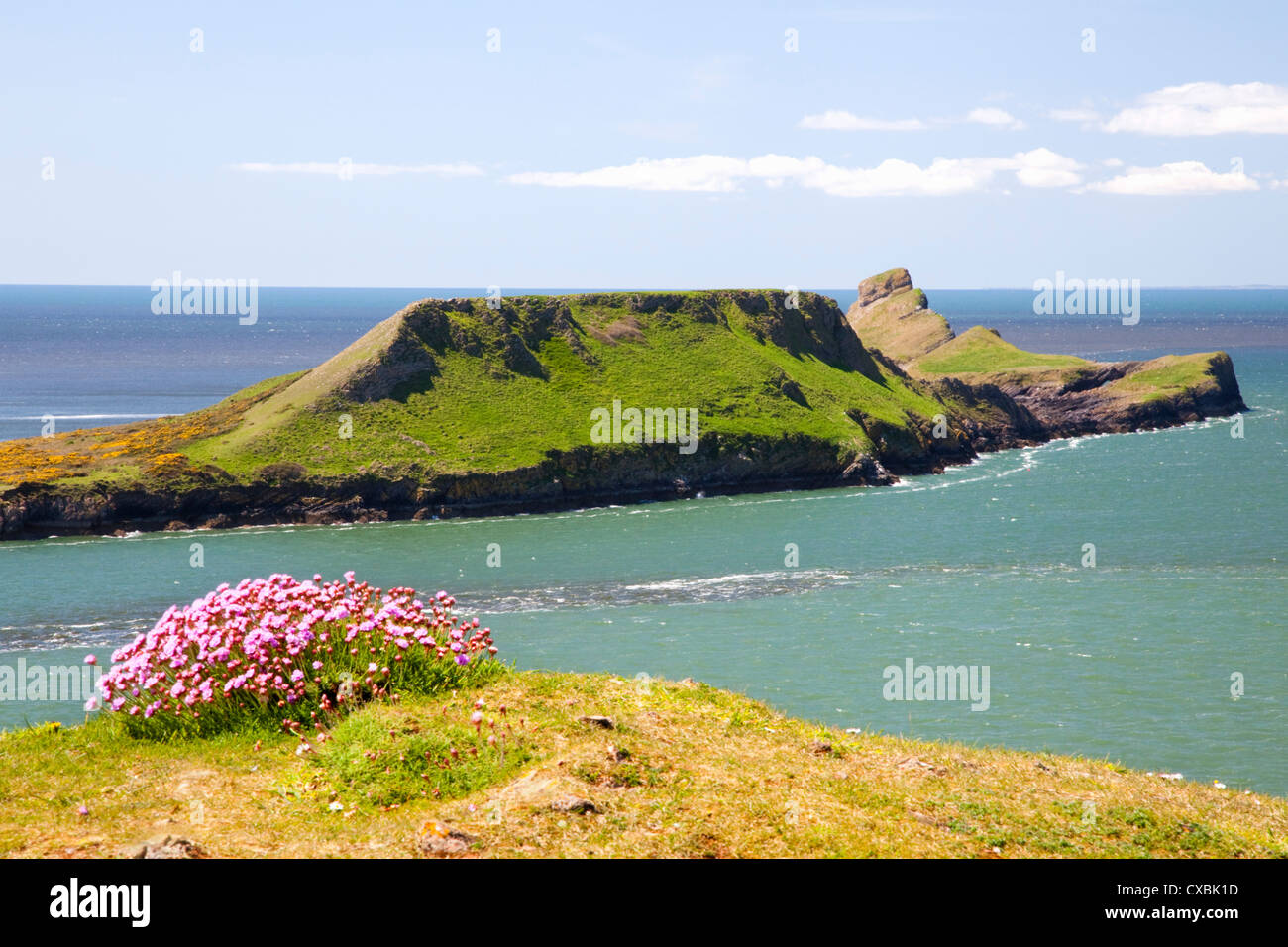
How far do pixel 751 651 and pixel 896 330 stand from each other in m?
123

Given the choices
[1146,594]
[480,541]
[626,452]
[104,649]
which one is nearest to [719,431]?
[626,452]

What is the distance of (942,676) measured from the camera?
37.0 meters

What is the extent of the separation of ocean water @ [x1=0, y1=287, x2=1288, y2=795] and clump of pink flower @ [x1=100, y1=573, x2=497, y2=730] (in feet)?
58.5

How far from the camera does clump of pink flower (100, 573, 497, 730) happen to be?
15570 millimetres

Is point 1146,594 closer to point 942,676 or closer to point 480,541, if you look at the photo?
point 942,676

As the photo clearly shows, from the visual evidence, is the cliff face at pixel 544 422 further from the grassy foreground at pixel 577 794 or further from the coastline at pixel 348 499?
the grassy foreground at pixel 577 794

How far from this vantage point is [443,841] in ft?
37.4

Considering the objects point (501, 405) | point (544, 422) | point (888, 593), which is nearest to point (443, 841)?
point (888, 593)

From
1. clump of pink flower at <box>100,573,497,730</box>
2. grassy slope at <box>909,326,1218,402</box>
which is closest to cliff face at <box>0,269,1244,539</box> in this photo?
grassy slope at <box>909,326,1218,402</box>

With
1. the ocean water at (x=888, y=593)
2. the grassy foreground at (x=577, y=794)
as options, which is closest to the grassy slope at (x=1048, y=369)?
the ocean water at (x=888, y=593)

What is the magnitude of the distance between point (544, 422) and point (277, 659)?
70.9 m

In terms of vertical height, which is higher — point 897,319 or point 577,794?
point 897,319

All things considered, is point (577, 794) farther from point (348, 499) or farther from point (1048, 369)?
point (1048, 369)

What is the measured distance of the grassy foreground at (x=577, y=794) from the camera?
1177 centimetres
